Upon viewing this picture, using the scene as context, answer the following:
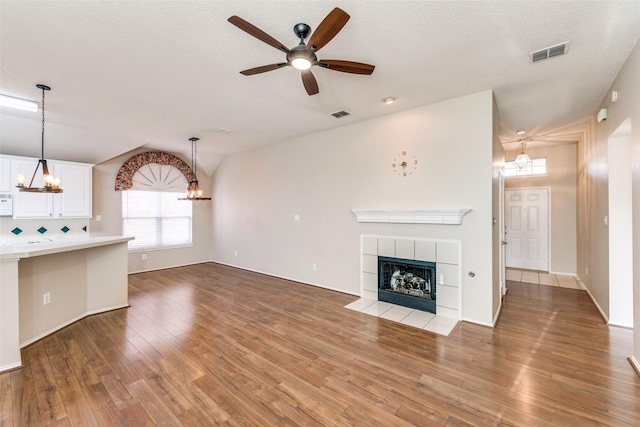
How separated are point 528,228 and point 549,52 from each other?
16.7ft

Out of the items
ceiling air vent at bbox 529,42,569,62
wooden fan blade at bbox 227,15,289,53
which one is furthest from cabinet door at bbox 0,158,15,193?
ceiling air vent at bbox 529,42,569,62

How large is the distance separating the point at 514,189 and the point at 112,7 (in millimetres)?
7677

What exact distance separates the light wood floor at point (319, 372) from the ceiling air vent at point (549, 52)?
Answer: 284cm

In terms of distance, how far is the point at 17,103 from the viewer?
11.0 ft

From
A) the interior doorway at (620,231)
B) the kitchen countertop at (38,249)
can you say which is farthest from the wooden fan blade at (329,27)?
the interior doorway at (620,231)

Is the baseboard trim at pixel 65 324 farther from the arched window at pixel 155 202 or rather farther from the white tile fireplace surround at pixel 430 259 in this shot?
the white tile fireplace surround at pixel 430 259

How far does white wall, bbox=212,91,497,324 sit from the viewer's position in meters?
3.38

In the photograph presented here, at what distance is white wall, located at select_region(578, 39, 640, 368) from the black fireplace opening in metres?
1.86

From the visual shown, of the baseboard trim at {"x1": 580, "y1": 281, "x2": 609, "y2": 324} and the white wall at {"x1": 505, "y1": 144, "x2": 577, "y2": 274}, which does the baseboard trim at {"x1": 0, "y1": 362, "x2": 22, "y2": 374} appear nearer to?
the baseboard trim at {"x1": 580, "y1": 281, "x2": 609, "y2": 324}

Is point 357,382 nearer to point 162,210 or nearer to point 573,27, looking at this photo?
point 573,27

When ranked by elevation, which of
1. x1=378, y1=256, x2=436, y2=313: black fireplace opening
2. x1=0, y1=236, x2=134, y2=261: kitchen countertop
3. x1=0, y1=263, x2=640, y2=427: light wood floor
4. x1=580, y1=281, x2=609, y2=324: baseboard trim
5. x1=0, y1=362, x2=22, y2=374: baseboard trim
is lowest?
x1=0, y1=263, x2=640, y2=427: light wood floor

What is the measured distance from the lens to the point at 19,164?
15.1 ft

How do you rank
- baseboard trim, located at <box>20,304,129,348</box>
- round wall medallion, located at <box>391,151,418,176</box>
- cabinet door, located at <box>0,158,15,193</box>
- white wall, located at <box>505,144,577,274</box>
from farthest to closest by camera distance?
1. white wall, located at <box>505,144,577,274</box>
2. cabinet door, located at <box>0,158,15,193</box>
3. round wall medallion, located at <box>391,151,418,176</box>
4. baseboard trim, located at <box>20,304,129,348</box>

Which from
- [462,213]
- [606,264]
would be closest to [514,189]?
[606,264]
